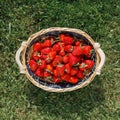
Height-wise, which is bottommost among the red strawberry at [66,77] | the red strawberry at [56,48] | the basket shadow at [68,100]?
the basket shadow at [68,100]

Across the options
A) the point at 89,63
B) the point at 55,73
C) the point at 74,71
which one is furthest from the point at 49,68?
the point at 89,63

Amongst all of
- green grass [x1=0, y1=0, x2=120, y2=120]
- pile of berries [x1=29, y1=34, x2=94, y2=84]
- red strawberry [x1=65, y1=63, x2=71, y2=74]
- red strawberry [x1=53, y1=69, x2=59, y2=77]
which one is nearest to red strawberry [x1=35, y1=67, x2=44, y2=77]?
pile of berries [x1=29, y1=34, x2=94, y2=84]

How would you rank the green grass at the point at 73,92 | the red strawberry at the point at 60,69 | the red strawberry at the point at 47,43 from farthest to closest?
the green grass at the point at 73,92
the red strawberry at the point at 47,43
the red strawberry at the point at 60,69

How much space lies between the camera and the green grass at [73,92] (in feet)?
10.7

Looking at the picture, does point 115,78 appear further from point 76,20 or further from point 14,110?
point 14,110

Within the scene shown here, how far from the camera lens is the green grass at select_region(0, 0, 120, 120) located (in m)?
3.27

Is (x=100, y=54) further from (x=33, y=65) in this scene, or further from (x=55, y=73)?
(x=33, y=65)

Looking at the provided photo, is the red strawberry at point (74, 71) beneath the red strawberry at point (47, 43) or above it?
beneath

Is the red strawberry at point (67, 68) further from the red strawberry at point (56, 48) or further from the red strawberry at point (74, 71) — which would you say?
the red strawberry at point (56, 48)

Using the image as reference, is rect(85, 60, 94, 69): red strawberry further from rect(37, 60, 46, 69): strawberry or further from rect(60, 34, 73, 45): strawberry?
rect(37, 60, 46, 69): strawberry

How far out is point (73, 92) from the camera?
129 inches

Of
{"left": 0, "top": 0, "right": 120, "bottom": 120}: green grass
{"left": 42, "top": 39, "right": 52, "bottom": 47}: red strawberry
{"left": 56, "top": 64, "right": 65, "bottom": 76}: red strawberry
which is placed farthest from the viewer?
{"left": 0, "top": 0, "right": 120, "bottom": 120}: green grass

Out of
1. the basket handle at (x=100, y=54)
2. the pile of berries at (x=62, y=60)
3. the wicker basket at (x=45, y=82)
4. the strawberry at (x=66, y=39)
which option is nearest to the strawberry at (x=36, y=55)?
the pile of berries at (x=62, y=60)

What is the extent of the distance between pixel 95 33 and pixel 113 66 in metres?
0.31
